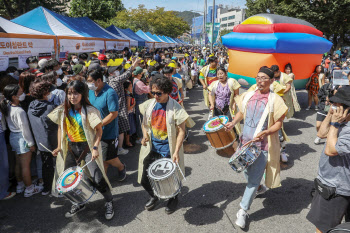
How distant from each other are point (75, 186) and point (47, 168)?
4.52 feet

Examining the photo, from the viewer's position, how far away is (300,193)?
371cm

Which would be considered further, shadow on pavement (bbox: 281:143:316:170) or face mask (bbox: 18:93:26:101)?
shadow on pavement (bbox: 281:143:316:170)

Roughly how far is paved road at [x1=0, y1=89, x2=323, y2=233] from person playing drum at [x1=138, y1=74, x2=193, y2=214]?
353mm

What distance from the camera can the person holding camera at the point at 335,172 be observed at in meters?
2.02

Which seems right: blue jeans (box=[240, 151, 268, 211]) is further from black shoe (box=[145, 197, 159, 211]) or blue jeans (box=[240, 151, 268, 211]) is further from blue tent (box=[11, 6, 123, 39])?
blue tent (box=[11, 6, 123, 39])

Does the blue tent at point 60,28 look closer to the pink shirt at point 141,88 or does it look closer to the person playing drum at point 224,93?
the pink shirt at point 141,88

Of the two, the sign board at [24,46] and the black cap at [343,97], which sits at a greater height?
the sign board at [24,46]

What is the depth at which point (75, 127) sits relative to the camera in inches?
119

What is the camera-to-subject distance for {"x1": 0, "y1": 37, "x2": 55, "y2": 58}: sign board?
602cm

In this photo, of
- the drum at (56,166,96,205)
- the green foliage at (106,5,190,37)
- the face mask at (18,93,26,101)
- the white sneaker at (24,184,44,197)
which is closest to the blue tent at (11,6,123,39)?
the face mask at (18,93,26,101)

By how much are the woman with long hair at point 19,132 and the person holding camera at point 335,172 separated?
363cm

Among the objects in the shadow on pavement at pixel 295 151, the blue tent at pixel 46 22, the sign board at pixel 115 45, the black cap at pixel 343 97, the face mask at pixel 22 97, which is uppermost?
the blue tent at pixel 46 22

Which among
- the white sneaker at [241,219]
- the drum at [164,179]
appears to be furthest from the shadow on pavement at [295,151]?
the drum at [164,179]

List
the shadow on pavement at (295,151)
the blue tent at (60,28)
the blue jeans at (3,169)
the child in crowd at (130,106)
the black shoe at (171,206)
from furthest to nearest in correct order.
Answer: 1. the blue tent at (60,28)
2. the child in crowd at (130,106)
3. the shadow on pavement at (295,151)
4. the blue jeans at (3,169)
5. the black shoe at (171,206)
